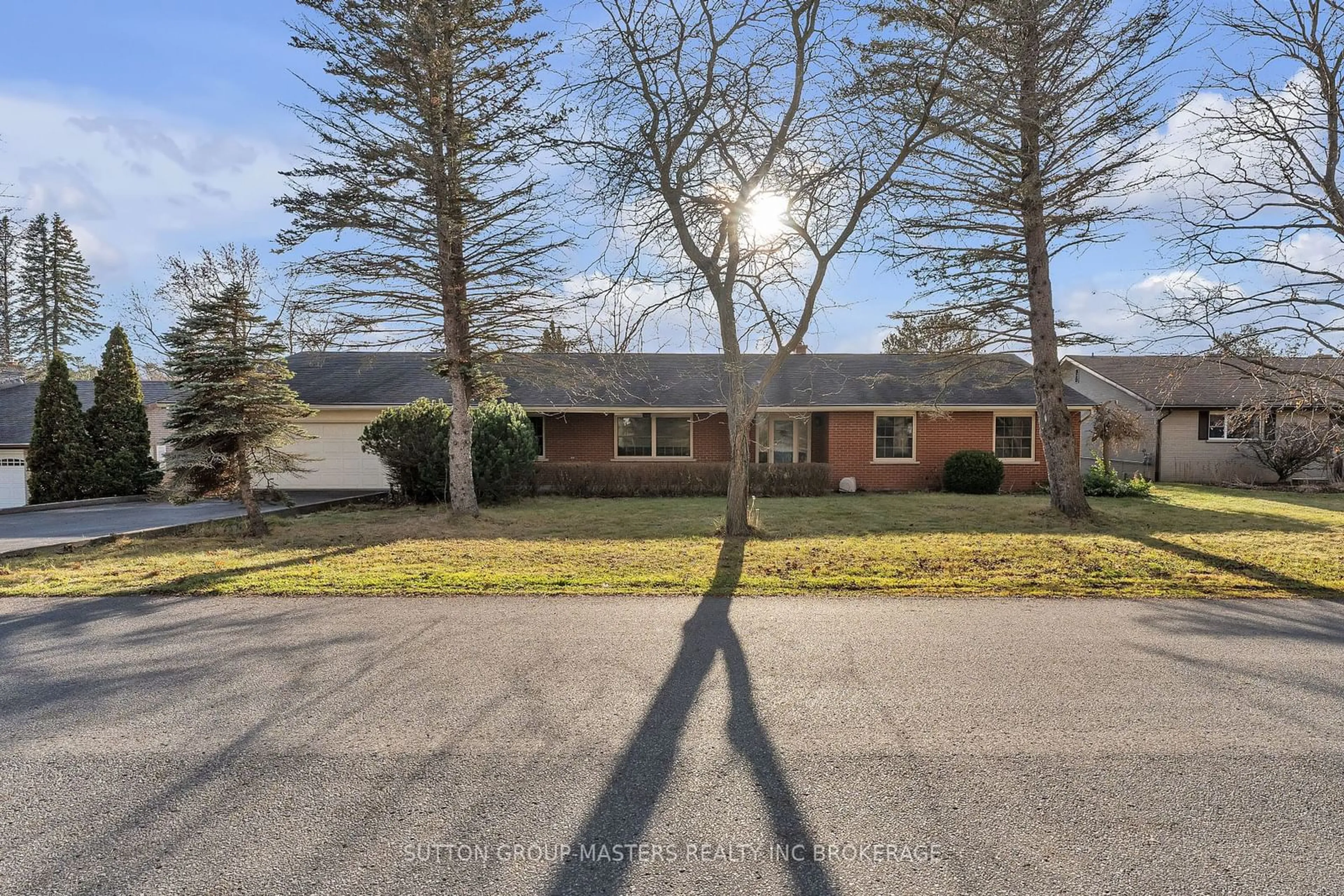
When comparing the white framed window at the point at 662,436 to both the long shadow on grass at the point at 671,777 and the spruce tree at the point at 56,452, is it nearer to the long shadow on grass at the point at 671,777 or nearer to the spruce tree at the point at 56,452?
the spruce tree at the point at 56,452

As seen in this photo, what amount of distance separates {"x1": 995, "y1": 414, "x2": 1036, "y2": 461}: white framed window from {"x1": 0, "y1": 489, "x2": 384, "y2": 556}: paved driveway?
681 inches

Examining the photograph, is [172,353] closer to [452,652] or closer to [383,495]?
[383,495]

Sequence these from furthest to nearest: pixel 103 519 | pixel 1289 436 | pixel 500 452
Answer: pixel 500 452, pixel 1289 436, pixel 103 519

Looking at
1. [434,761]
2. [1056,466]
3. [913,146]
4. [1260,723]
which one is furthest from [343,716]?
[1056,466]

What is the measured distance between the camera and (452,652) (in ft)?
16.1

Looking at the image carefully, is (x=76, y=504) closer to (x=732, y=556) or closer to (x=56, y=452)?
(x=56, y=452)

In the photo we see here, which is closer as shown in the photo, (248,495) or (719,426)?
(248,495)

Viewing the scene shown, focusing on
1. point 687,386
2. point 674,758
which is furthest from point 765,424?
point 674,758

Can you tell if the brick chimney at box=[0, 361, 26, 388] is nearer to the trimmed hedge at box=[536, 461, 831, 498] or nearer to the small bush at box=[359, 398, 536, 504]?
the small bush at box=[359, 398, 536, 504]

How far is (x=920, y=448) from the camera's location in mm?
18750

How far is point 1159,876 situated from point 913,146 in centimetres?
922

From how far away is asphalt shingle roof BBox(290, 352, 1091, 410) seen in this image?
18.2 m

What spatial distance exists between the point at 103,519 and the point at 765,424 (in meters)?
15.5

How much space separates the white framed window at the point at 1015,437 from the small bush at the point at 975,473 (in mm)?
972
